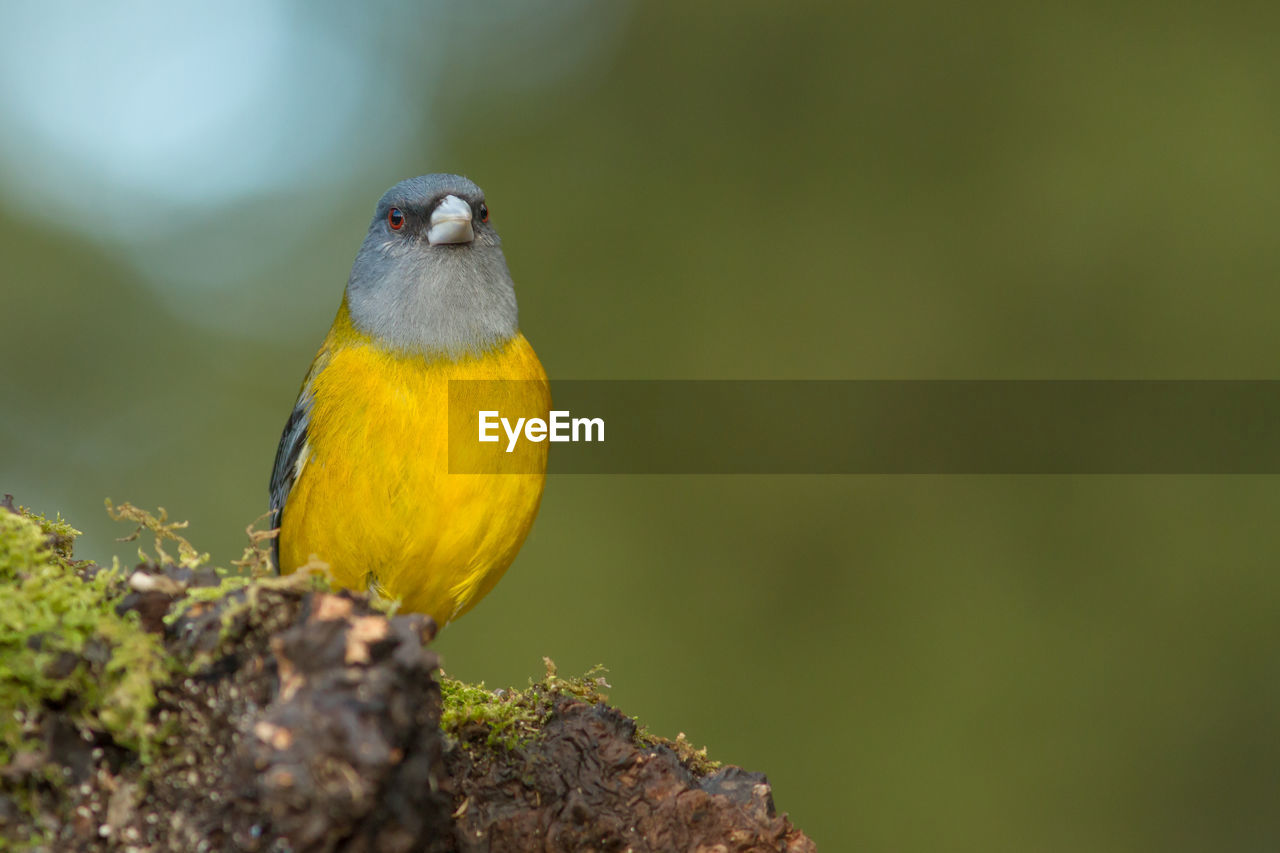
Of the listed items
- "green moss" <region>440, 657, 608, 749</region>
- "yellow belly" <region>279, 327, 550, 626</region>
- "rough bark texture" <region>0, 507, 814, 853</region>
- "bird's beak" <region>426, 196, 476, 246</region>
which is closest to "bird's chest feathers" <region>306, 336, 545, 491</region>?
"yellow belly" <region>279, 327, 550, 626</region>

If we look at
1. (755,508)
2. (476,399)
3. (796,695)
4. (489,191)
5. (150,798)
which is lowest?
(150,798)

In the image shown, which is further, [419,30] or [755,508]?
[419,30]

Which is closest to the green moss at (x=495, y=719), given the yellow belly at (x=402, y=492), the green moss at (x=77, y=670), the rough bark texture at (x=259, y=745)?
the rough bark texture at (x=259, y=745)

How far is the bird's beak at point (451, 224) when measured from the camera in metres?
4.46

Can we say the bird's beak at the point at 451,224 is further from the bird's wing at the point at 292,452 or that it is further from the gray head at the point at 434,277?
the bird's wing at the point at 292,452

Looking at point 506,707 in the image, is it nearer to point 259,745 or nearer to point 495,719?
point 495,719

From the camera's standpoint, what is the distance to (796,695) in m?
9.28

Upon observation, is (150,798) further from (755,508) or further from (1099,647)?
(1099,647)

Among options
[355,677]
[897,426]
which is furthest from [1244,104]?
[355,677]

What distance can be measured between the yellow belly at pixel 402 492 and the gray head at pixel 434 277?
12 centimetres

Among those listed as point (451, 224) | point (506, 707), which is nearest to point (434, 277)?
point (451, 224)

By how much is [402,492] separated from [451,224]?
125 centimetres

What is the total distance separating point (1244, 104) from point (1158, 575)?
435 cm

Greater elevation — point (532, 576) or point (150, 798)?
point (532, 576)
